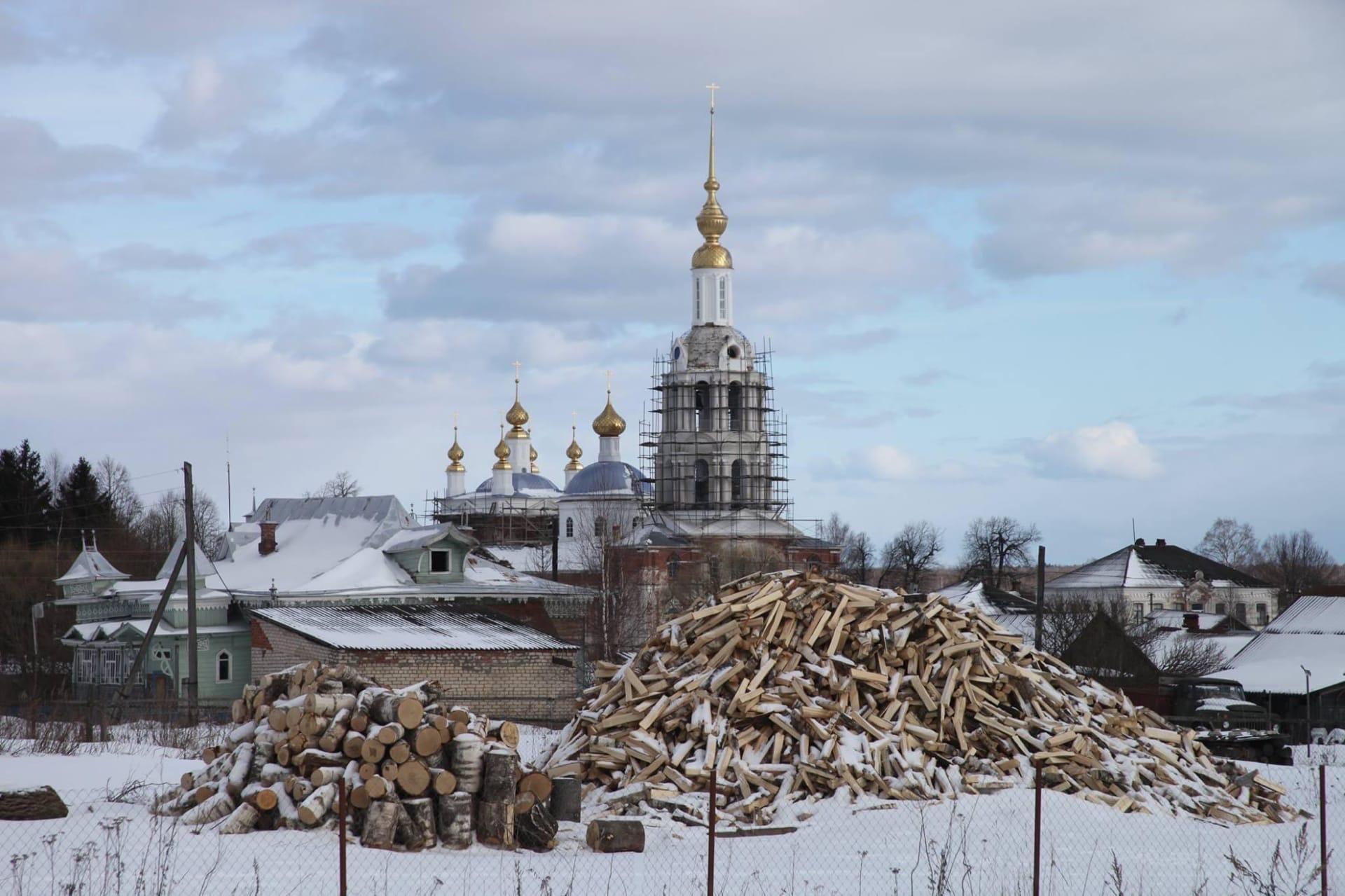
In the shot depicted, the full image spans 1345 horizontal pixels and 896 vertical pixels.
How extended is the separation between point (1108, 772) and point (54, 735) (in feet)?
39.0

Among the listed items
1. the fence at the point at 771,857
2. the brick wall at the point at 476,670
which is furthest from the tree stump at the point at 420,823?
the brick wall at the point at 476,670

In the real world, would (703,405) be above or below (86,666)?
above

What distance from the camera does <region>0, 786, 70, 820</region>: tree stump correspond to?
1289 centimetres

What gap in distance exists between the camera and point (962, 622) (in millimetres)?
18531

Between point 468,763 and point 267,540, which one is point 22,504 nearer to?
point 267,540

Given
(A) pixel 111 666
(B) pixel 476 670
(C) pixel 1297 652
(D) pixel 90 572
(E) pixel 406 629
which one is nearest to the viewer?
(B) pixel 476 670

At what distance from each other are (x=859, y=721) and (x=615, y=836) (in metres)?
3.77

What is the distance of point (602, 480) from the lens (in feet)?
239

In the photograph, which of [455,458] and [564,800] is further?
[455,458]

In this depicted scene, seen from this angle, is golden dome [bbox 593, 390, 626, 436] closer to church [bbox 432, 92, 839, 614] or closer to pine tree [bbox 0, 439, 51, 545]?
church [bbox 432, 92, 839, 614]

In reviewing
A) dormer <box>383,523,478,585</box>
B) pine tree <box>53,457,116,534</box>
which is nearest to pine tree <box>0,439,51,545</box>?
pine tree <box>53,457,116,534</box>

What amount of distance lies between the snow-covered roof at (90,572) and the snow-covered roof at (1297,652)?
27.2m

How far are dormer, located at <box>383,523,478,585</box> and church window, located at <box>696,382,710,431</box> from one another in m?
34.2

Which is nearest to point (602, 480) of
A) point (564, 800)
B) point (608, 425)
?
point (608, 425)
